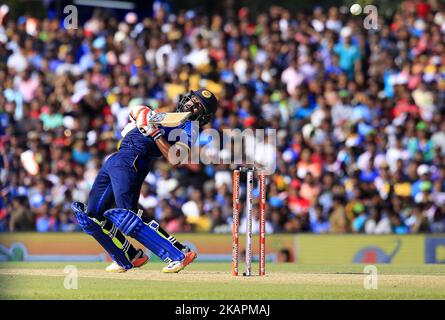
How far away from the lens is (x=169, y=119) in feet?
42.9

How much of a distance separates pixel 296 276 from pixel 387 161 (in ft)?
25.4

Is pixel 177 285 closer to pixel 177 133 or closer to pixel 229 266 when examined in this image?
pixel 177 133

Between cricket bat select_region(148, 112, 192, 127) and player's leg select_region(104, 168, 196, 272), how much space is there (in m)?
0.65

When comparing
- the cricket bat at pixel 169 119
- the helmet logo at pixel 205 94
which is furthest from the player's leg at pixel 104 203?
the helmet logo at pixel 205 94

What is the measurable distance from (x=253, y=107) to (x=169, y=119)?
904 cm

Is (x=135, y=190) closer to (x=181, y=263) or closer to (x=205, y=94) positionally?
(x=181, y=263)

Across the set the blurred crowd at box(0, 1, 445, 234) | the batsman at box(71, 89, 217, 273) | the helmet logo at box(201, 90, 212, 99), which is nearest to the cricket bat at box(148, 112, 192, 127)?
the batsman at box(71, 89, 217, 273)

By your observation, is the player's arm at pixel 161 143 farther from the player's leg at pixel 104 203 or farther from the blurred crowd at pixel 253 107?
the blurred crowd at pixel 253 107

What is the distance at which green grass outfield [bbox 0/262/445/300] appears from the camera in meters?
11.3

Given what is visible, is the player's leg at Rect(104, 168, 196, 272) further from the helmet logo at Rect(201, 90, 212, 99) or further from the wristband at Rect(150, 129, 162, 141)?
the helmet logo at Rect(201, 90, 212, 99)

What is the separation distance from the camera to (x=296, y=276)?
13703mm

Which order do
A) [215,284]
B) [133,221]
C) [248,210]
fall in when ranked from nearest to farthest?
[215,284], [133,221], [248,210]

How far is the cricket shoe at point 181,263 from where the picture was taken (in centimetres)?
1306

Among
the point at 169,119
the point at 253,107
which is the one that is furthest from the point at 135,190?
the point at 253,107
